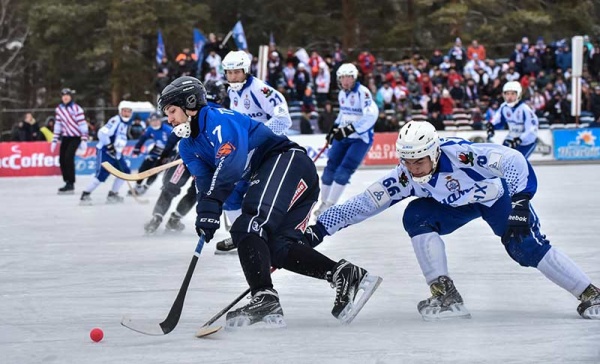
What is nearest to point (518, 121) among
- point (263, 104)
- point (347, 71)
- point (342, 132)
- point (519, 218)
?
point (347, 71)

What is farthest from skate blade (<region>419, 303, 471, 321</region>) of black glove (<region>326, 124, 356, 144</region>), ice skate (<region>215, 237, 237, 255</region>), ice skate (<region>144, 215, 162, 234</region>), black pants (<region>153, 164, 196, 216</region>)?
black glove (<region>326, 124, 356, 144</region>)

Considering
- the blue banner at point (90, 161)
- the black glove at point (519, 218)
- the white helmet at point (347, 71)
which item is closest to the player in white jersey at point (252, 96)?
the white helmet at point (347, 71)

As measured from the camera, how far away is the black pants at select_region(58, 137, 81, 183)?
17938 mm

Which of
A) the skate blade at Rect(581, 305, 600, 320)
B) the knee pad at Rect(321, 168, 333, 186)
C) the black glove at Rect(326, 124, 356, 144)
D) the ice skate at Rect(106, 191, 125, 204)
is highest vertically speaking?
the black glove at Rect(326, 124, 356, 144)

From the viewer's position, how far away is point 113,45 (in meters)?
34.3

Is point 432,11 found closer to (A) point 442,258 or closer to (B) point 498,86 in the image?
(B) point 498,86

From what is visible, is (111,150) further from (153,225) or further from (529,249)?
(529,249)

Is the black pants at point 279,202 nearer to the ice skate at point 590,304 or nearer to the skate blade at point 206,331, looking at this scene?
the skate blade at point 206,331

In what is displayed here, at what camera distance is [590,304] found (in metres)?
5.68

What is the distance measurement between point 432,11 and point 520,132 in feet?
76.2

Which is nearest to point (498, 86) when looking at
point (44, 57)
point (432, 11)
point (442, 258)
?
point (432, 11)

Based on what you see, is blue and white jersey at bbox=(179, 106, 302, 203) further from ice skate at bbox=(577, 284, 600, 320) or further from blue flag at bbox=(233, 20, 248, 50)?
blue flag at bbox=(233, 20, 248, 50)

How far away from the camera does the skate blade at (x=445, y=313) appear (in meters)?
5.81

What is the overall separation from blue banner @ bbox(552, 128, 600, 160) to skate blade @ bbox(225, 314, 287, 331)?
2021cm
